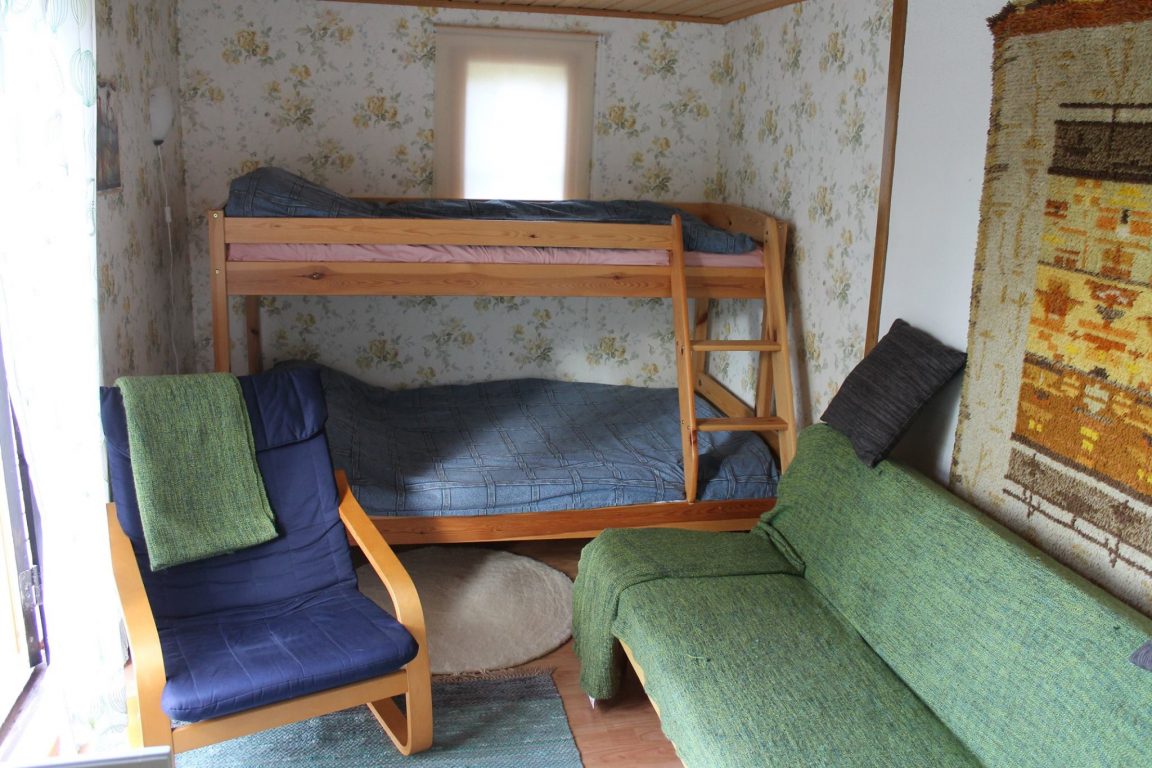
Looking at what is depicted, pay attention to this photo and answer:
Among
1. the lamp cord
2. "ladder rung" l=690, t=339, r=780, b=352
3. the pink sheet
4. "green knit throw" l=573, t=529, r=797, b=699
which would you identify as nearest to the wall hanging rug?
"green knit throw" l=573, t=529, r=797, b=699

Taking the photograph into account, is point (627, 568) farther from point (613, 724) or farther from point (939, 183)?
point (939, 183)

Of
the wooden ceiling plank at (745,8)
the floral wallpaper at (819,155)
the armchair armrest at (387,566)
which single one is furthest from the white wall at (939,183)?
the armchair armrest at (387,566)

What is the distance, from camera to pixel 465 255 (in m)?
3.30

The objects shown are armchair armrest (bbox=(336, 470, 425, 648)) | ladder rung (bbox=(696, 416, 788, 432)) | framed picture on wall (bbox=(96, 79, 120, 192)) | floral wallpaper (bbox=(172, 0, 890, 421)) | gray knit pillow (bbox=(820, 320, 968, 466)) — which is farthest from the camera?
floral wallpaper (bbox=(172, 0, 890, 421))

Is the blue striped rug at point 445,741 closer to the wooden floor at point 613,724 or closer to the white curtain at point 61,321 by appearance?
the wooden floor at point 613,724

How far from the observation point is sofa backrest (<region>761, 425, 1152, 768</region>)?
1687mm

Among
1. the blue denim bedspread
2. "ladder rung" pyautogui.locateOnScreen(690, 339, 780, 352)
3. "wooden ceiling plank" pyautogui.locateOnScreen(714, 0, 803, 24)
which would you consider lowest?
"ladder rung" pyautogui.locateOnScreen(690, 339, 780, 352)

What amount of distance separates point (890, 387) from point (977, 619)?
0.74 metres

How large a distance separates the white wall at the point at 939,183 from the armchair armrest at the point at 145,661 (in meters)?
2.03

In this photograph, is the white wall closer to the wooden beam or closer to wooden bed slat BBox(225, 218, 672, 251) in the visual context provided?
the wooden beam

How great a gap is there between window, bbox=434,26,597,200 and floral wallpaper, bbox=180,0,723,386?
60 millimetres

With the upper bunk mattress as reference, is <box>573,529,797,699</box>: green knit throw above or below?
below

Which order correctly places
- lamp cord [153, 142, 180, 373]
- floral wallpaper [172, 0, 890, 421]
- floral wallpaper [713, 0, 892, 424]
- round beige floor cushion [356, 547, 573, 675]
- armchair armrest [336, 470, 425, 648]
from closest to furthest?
armchair armrest [336, 470, 425, 648] < round beige floor cushion [356, 547, 573, 675] < floral wallpaper [713, 0, 892, 424] < floral wallpaper [172, 0, 890, 421] < lamp cord [153, 142, 180, 373]

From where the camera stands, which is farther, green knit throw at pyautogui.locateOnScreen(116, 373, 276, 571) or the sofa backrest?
green knit throw at pyautogui.locateOnScreen(116, 373, 276, 571)
